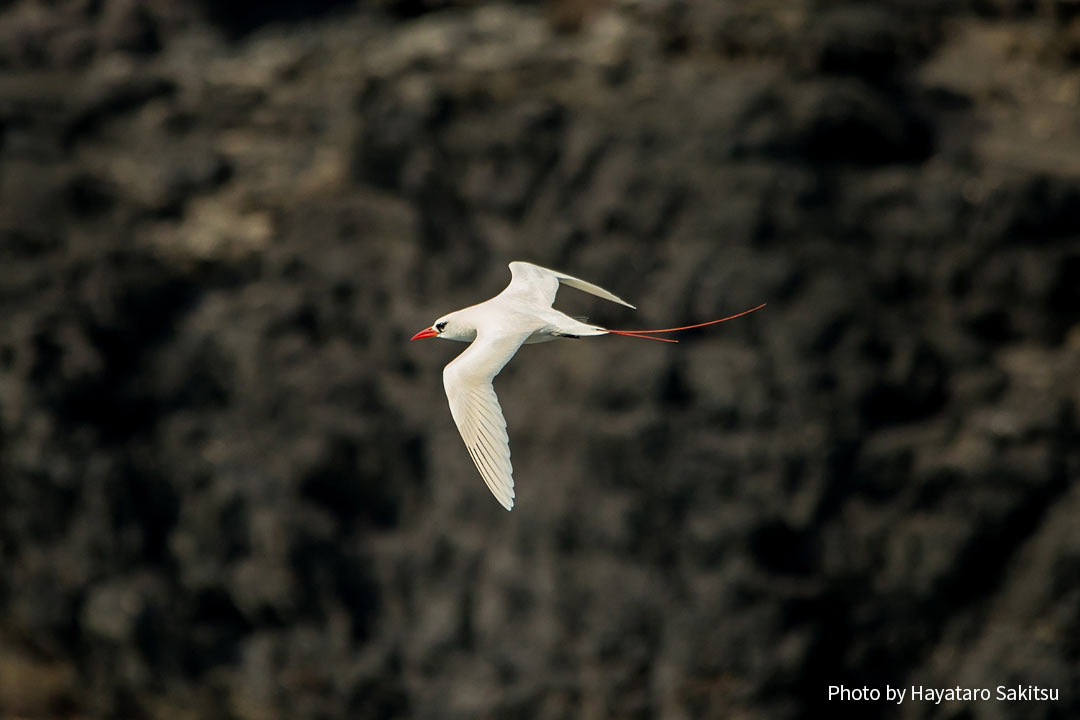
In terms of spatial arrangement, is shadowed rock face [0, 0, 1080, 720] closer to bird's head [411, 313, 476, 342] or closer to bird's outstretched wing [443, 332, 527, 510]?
bird's head [411, 313, 476, 342]

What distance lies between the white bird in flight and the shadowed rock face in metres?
6.68

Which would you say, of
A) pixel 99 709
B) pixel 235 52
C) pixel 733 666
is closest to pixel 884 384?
pixel 733 666

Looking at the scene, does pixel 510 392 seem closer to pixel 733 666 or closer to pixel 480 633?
pixel 480 633

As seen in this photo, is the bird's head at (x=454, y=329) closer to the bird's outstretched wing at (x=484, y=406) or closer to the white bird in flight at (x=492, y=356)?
the white bird in flight at (x=492, y=356)

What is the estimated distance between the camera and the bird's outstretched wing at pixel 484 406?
6.17 m

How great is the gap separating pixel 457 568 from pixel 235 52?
24.5ft

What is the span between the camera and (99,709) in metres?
16.0

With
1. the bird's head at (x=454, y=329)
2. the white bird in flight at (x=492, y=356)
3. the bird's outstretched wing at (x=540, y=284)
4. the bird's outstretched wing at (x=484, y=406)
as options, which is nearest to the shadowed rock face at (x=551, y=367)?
the bird's outstretched wing at (x=540, y=284)

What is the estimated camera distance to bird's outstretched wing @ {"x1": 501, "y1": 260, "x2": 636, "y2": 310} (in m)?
7.75

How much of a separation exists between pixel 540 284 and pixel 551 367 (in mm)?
6829

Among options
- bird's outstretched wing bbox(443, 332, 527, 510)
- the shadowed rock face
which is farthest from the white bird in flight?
the shadowed rock face

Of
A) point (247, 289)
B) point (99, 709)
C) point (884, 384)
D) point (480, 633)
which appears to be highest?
point (247, 289)

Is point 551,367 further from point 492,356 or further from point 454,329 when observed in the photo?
point 492,356

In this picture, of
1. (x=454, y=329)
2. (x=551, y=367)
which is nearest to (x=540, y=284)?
(x=454, y=329)
